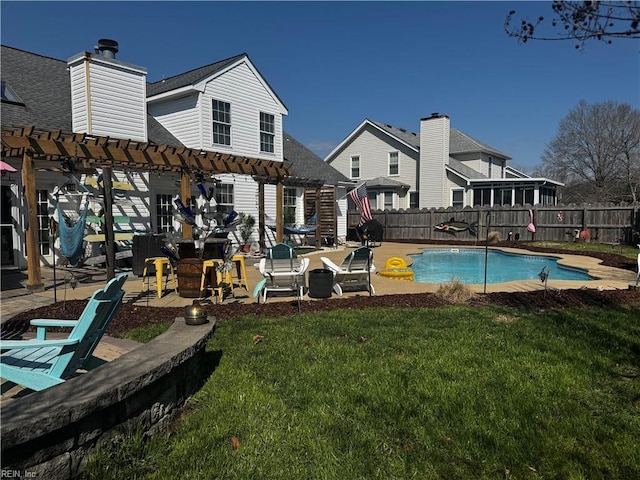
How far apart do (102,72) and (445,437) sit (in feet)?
42.2

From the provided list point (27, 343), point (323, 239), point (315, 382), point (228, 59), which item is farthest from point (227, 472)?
point (323, 239)

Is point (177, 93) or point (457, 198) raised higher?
point (177, 93)

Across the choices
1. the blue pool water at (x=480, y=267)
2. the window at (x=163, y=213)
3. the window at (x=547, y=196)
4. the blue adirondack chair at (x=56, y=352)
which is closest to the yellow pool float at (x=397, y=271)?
the blue pool water at (x=480, y=267)

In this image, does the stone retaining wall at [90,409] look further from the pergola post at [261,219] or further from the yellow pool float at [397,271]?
the pergola post at [261,219]

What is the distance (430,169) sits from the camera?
27.2 m

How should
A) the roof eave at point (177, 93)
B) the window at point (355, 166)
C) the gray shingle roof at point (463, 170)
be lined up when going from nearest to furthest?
1. the roof eave at point (177, 93)
2. the gray shingle roof at point (463, 170)
3. the window at point (355, 166)

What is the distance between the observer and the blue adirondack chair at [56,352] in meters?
2.70

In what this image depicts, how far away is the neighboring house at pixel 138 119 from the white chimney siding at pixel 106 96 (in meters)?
0.03

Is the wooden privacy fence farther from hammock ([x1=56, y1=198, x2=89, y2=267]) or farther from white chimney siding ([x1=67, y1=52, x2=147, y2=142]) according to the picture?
hammock ([x1=56, y1=198, x2=89, y2=267])

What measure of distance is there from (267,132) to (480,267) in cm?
966

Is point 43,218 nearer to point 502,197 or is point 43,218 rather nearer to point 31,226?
point 31,226

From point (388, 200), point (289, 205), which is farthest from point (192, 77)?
point (388, 200)

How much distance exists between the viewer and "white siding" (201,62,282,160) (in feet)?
48.0

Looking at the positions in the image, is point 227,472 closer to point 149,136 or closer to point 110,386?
point 110,386
